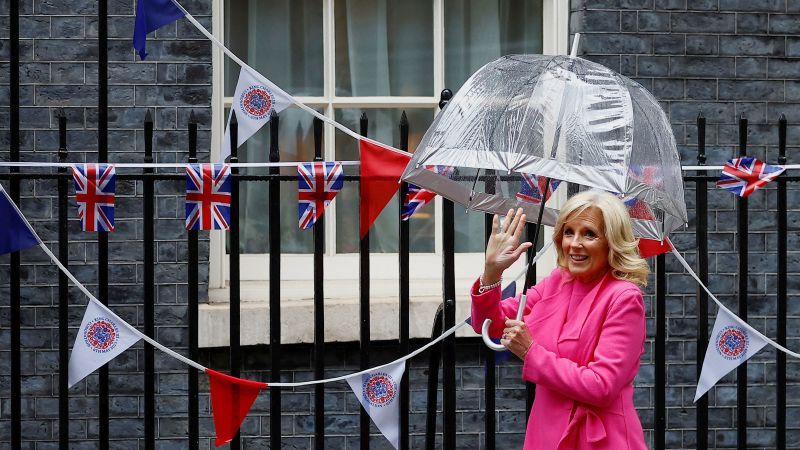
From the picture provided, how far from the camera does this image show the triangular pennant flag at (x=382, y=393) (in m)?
4.53

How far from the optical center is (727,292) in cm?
612

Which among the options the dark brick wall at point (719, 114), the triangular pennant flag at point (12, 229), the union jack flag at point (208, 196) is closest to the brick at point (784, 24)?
the dark brick wall at point (719, 114)

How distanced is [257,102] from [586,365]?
1.70m

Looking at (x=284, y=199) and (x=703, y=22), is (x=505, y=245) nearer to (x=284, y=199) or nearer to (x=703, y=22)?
(x=284, y=199)

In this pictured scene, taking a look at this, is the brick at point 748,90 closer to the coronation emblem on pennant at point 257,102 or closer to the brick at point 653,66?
the brick at point 653,66

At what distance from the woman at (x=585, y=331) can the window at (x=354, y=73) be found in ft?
8.11

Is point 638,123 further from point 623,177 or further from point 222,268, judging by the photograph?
point 222,268

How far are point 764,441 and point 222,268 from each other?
9.79 feet

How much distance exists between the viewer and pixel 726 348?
15.5 ft

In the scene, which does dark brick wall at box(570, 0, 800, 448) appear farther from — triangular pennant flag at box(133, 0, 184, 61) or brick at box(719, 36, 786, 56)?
triangular pennant flag at box(133, 0, 184, 61)

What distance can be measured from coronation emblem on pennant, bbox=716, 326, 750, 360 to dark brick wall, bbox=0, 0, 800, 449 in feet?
4.29

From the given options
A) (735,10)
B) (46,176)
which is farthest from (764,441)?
(46,176)

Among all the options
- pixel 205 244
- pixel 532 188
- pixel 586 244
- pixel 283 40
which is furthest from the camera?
pixel 283 40

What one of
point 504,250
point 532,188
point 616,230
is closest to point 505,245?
point 504,250
